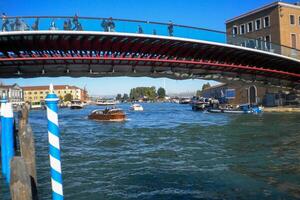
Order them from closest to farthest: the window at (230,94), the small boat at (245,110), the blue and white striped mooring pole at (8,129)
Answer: the blue and white striped mooring pole at (8,129)
the small boat at (245,110)
the window at (230,94)

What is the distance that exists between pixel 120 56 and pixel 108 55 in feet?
3.07

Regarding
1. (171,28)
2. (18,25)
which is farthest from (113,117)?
(18,25)

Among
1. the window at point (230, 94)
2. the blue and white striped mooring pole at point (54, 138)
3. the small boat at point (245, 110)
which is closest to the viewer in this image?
the blue and white striped mooring pole at point (54, 138)

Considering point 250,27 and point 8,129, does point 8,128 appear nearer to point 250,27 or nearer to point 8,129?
point 8,129

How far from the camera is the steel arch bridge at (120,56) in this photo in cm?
2619

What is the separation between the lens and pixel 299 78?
43.3m

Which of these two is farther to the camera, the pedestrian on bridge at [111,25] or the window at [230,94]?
the window at [230,94]

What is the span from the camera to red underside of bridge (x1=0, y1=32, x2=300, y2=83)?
86.6 feet

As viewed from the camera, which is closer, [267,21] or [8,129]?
[8,129]

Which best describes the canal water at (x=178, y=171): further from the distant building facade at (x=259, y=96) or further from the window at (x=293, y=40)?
the window at (x=293, y=40)

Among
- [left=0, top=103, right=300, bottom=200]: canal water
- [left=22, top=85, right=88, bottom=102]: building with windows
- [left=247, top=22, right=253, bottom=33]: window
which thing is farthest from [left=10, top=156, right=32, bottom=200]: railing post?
[left=22, top=85, right=88, bottom=102]: building with windows

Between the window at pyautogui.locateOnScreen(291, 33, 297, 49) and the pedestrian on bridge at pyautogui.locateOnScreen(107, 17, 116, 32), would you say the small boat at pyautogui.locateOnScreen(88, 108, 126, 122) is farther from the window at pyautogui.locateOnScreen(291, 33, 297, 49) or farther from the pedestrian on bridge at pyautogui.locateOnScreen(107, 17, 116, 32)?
the window at pyautogui.locateOnScreen(291, 33, 297, 49)

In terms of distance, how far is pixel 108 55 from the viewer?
2941 centimetres

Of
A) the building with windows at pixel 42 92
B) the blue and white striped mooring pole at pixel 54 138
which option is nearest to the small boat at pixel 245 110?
the blue and white striped mooring pole at pixel 54 138
